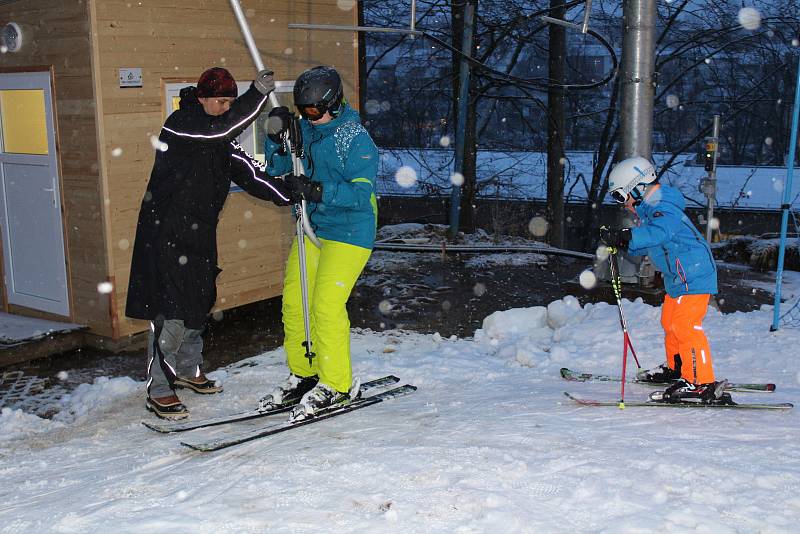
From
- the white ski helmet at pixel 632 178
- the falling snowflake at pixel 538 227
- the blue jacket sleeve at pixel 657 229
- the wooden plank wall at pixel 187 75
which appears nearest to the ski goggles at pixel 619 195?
the white ski helmet at pixel 632 178

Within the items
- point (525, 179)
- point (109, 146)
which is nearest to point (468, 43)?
point (109, 146)

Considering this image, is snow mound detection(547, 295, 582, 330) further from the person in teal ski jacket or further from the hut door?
the hut door

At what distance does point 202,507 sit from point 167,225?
6.99 feet

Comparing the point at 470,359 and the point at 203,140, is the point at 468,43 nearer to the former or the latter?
the point at 470,359

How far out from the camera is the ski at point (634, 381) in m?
5.85

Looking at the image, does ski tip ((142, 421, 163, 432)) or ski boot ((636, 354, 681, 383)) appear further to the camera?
ski boot ((636, 354, 681, 383))

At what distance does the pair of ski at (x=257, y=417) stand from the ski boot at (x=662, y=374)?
1671 millimetres

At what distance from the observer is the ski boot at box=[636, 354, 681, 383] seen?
19.6 feet

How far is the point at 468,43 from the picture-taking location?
14172 millimetres

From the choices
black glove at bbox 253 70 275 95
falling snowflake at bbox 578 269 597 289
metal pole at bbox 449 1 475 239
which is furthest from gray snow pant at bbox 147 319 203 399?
metal pole at bbox 449 1 475 239

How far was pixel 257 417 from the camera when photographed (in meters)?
5.40

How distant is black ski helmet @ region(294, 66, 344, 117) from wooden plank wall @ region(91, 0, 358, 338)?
287 cm

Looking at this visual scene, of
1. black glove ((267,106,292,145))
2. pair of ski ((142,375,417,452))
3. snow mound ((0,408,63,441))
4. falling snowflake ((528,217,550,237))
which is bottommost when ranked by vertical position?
falling snowflake ((528,217,550,237))

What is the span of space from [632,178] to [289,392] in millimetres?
2636
